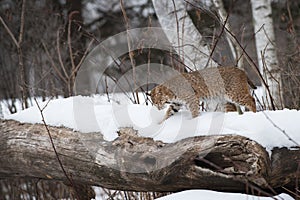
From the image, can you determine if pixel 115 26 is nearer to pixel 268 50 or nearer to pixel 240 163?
pixel 268 50

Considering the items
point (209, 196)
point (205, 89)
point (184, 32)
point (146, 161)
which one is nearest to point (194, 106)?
point (205, 89)

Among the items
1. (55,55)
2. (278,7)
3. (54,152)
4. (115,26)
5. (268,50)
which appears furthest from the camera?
(115,26)

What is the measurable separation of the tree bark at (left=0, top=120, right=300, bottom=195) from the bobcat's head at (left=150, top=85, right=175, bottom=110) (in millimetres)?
430

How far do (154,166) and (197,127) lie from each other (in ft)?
1.17

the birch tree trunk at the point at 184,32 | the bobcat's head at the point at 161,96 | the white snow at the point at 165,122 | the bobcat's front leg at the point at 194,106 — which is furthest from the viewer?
the birch tree trunk at the point at 184,32

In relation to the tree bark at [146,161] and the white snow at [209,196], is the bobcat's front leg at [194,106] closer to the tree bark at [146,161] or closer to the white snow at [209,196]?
the tree bark at [146,161]

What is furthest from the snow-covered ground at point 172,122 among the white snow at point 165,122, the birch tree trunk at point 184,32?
the birch tree trunk at point 184,32

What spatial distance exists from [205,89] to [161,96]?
1.06 ft

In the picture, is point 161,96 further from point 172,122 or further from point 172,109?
point 172,122

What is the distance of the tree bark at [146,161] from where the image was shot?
2.35 metres

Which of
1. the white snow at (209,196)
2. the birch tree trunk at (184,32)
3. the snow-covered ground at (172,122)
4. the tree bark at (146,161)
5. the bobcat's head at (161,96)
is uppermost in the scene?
the birch tree trunk at (184,32)

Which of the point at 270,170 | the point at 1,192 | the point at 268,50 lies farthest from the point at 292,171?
the point at 1,192

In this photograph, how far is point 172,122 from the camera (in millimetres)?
2830

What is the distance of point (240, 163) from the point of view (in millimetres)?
2342
